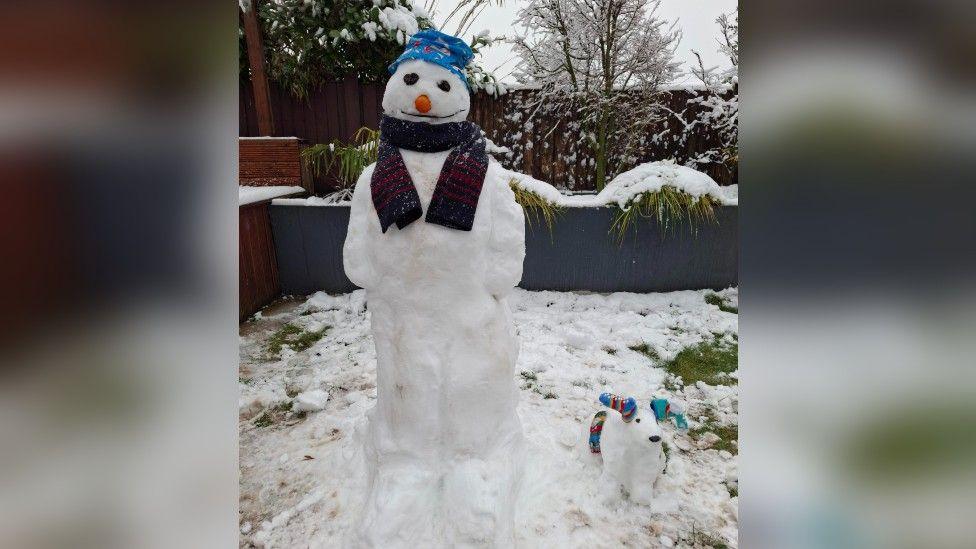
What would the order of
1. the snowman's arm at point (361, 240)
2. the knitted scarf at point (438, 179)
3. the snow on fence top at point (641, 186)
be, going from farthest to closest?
the snow on fence top at point (641, 186) → the snowman's arm at point (361, 240) → the knitted scarf at point (438, 179)

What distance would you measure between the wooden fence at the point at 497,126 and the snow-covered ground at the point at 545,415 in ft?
5.52

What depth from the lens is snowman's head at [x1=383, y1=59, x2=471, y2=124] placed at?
1699 millimetres

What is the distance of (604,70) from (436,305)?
416 centimetres

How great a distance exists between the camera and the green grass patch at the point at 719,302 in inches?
157

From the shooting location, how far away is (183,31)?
0.35 meters

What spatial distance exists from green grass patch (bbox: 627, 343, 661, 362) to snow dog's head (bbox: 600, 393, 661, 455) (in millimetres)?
1260

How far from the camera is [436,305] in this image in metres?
1.74

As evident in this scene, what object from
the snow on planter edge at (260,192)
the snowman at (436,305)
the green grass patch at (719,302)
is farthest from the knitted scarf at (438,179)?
the green grass patch at (719,302)

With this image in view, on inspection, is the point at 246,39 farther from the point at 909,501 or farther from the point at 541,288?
the point at 909,501

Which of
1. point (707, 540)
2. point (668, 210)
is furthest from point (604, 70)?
point (707, 540)

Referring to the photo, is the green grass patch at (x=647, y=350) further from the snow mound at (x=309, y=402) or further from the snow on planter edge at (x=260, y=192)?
the snow on planter edge at (x=260, y=192)

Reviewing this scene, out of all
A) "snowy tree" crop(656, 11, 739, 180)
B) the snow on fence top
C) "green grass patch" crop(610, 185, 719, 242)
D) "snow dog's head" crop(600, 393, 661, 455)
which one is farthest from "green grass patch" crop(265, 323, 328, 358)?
"snowy tree" crop(656, 11, 739, 180)

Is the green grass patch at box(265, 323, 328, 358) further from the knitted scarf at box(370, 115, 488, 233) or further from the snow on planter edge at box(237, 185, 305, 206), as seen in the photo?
the knitted scarf at box(370, 115, 488, 233)

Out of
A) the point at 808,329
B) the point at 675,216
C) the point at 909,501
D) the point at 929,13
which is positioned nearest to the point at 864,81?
the point at 929,13
